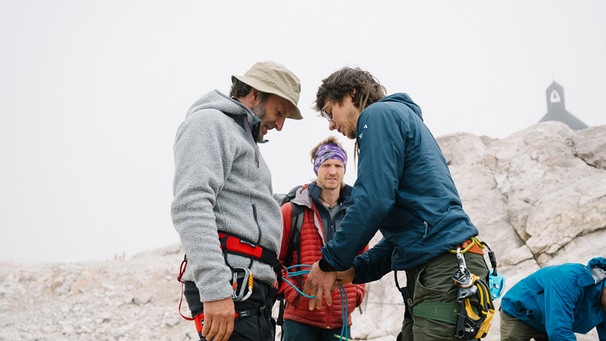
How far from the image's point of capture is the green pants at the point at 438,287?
9.00 ft

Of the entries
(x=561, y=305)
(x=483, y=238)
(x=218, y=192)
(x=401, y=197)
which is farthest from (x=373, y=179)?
(x=483, y=238)

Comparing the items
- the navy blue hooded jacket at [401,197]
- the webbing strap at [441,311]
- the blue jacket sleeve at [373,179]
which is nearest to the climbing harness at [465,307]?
the webbing strap at [441,311]

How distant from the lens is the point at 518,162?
12719mm

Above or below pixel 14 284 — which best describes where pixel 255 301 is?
above

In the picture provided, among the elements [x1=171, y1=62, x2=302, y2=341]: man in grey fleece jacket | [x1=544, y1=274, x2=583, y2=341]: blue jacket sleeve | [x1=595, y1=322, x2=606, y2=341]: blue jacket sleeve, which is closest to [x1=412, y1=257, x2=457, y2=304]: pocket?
[x1=171, y1=62, x2=302, y2=341]: man in grey fleece jacket

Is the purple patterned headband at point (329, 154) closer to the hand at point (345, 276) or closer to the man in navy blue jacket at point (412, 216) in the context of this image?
the hand at point (345, 276)

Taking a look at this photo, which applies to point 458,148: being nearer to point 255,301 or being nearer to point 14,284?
point 255,301

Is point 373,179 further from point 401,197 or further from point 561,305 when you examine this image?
point 561,305

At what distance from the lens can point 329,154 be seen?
548 centimetres

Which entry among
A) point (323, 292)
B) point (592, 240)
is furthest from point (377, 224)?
point (592, 240)

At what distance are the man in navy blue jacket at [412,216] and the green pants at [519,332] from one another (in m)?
2.91

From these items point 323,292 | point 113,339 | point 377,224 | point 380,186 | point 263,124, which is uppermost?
point 263,124

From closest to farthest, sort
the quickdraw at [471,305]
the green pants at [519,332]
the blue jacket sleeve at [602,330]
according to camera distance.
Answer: the quickdraw at [471,305]
the blue jacket sleeve at [602,330]
the green pants at [519,332]

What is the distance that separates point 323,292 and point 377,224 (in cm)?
91
